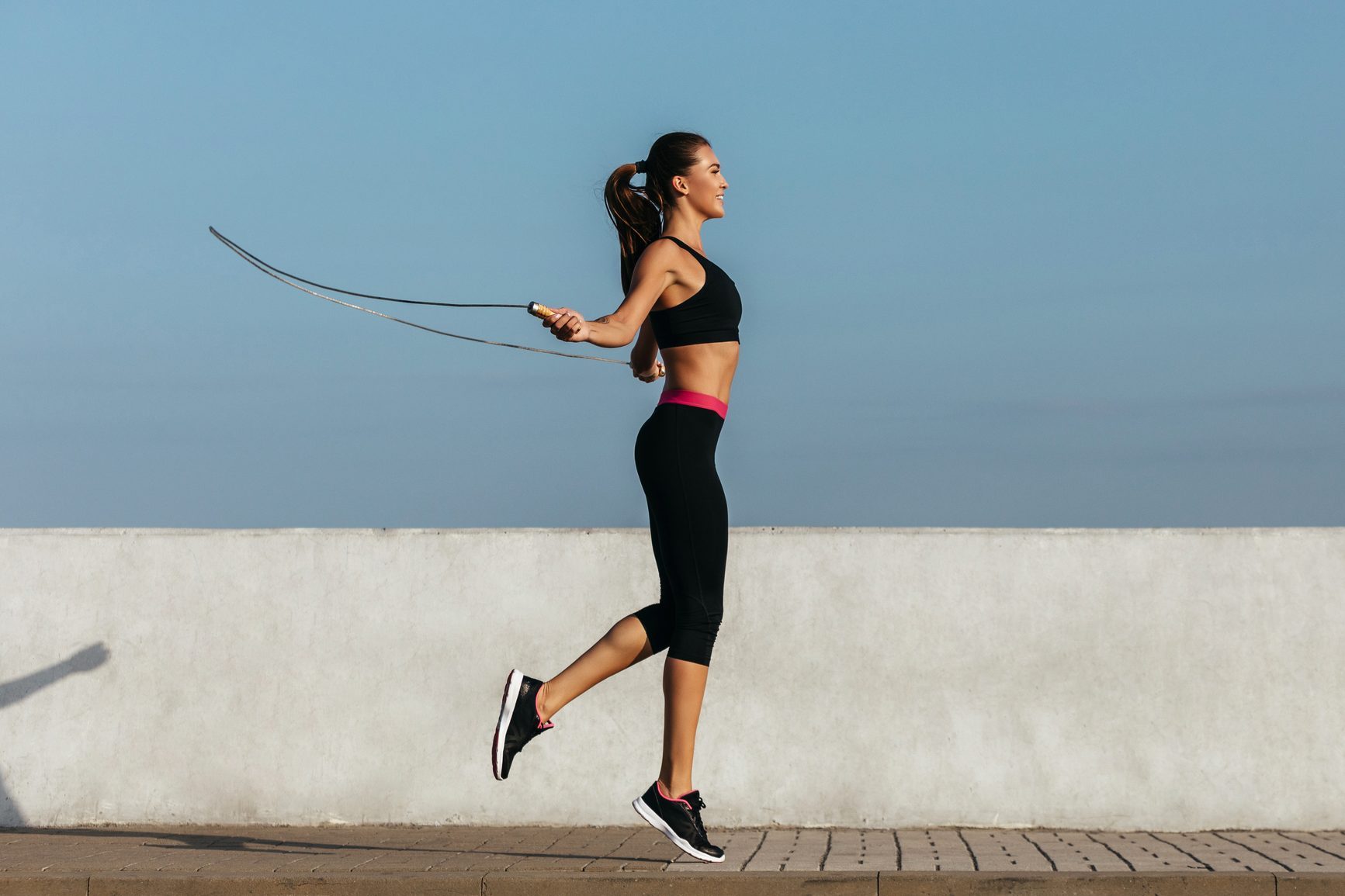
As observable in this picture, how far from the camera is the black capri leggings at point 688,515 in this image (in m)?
3.96

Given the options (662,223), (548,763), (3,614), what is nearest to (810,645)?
(548,763)

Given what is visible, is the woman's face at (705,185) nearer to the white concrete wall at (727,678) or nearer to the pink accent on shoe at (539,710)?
the pink accent on shoe at (539,710)

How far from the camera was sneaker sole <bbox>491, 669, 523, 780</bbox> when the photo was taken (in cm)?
396

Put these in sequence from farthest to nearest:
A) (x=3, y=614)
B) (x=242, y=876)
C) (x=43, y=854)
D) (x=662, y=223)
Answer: (x=3, y=614) < (x=43, y=854) < (x=662, y=223) < (x=242, y=876)

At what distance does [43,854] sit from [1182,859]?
3.64 metres

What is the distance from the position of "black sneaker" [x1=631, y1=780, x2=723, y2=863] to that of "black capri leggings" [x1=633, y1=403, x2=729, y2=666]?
378 mm

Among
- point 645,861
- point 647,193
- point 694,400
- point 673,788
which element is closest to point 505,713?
point 673,788

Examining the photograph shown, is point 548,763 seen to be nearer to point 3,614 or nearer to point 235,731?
point 235,731

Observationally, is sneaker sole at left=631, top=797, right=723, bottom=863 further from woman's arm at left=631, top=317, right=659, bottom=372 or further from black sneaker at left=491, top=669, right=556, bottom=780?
woman's arm at left=631, top=317, right=659, bottom=372

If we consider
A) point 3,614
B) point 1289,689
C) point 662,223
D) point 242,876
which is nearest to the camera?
point 242,876

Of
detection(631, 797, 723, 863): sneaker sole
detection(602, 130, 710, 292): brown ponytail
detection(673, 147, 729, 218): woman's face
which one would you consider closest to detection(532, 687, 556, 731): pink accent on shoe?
detection(631, 797, 723, 863): sneaker sole

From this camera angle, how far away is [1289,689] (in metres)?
5.37

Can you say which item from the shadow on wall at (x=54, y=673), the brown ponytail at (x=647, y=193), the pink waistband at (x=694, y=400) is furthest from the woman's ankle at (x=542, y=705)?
the shadow on wall at (x=54, y=673)

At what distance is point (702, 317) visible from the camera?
3988 mm
